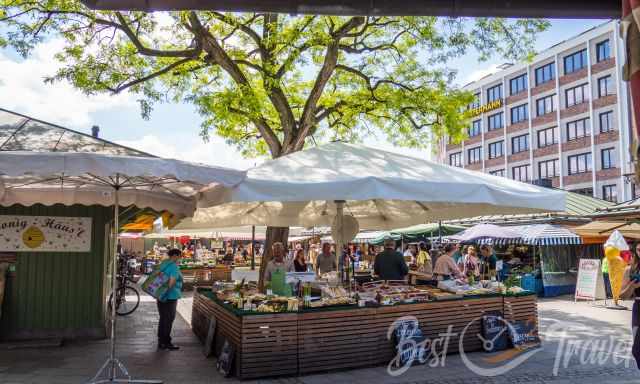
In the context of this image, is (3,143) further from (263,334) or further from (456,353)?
(456,353)

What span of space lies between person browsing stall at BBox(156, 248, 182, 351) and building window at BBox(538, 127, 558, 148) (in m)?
46.5

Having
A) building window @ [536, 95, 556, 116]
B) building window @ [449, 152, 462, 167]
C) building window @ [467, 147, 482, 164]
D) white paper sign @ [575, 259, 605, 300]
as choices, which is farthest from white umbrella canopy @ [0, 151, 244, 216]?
building window @ [449, 152, 462, 167]

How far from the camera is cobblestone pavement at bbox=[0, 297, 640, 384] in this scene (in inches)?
273

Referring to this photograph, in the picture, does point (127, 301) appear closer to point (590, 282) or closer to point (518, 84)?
point (590, 282)

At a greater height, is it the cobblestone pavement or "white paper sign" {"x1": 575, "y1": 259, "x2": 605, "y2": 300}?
"white paper sign" {"x1": 575, "y1": 259, "x2": 605, "y2": 300}

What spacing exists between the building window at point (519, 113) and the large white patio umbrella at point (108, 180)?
49.0 metres

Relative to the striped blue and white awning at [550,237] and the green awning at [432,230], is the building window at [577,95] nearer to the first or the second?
the green awning at [432,230]

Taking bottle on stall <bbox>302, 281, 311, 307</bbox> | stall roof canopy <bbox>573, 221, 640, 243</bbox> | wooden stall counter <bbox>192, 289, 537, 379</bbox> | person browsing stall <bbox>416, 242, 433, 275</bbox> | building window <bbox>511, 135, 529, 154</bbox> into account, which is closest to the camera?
wooden stall counter <bbox>192, 289, 537, 379</bbox>

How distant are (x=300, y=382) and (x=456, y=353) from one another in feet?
8.88

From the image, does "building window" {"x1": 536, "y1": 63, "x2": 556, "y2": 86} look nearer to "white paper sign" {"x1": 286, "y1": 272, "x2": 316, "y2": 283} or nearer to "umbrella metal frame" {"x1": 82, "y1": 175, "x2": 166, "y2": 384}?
"white paper sign" {"x1": 286, "y1": 272, "x2": 316, "y2": 283}

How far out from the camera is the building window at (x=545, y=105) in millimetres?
49281

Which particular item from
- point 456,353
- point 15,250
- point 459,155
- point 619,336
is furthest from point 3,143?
point 459,155

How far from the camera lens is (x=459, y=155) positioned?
6425 centimetres

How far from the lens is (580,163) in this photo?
152 ft
